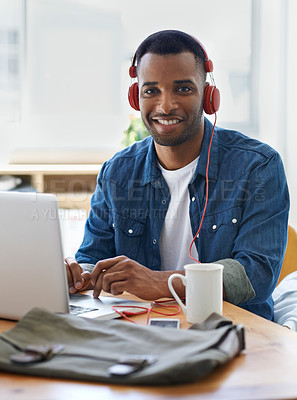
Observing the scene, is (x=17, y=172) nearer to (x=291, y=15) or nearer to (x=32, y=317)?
(x=291, y=15)

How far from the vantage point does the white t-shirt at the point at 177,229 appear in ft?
5.65

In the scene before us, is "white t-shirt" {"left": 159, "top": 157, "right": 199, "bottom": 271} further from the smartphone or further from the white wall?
the white wall

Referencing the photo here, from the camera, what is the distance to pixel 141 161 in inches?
74.0

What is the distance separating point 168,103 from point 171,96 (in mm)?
28

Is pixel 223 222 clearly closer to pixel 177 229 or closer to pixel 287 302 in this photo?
pixel 177 229

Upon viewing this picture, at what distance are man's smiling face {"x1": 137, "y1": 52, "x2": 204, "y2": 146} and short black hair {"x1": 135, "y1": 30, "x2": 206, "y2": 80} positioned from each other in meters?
0.02

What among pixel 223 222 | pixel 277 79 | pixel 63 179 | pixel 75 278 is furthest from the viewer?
pixel 277 79

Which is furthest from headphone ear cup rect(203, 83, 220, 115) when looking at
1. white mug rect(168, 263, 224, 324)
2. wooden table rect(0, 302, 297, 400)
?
wooden table rect(0, 302, 297, 400)

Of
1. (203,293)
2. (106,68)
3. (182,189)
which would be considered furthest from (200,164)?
(106,68)

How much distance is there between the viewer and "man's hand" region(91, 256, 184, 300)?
4.27ft

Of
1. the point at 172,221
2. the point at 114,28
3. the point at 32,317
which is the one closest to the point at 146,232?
the point at 172,221

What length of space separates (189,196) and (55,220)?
2.42 feet

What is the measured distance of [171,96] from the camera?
1711 millimetres

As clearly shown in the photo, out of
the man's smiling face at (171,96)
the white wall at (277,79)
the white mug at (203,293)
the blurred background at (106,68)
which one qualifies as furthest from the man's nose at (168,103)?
the white wall at (277,79)
